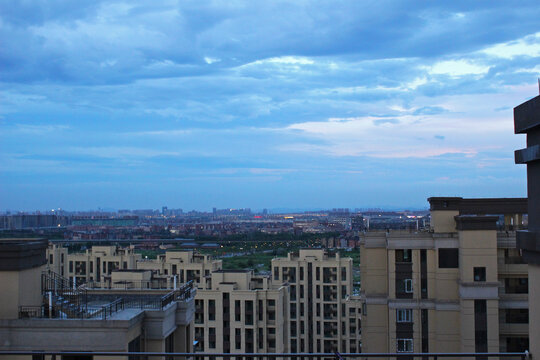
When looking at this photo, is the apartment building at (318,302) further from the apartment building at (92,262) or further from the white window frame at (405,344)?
the white window frame at (405,344)

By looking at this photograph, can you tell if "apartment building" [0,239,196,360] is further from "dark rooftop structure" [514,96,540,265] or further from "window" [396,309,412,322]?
"window" [396,309,412,322]

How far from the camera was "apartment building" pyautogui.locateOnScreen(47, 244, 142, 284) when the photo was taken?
3356 centimetres

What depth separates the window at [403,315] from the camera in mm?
12141

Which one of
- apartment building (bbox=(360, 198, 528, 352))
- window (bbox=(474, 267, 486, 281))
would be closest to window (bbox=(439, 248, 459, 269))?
apartment building (bbox=(360, 198, 528, 352))

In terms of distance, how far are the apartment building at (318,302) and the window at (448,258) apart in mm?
15682

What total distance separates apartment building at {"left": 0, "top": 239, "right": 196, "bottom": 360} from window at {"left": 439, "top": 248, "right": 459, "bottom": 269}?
6106 millimetres

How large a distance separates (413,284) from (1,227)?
105724 millimetres

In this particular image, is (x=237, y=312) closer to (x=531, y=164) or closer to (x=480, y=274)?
(x=480, y=274)

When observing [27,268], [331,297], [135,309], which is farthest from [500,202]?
[331,297]

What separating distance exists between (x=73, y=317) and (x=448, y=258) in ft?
25.8

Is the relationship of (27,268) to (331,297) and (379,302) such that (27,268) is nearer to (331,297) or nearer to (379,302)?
(379,302)

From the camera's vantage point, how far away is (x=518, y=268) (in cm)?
1196

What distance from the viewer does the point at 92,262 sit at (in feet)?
112

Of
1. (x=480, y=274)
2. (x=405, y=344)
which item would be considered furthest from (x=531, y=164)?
(x=405, y=344)
